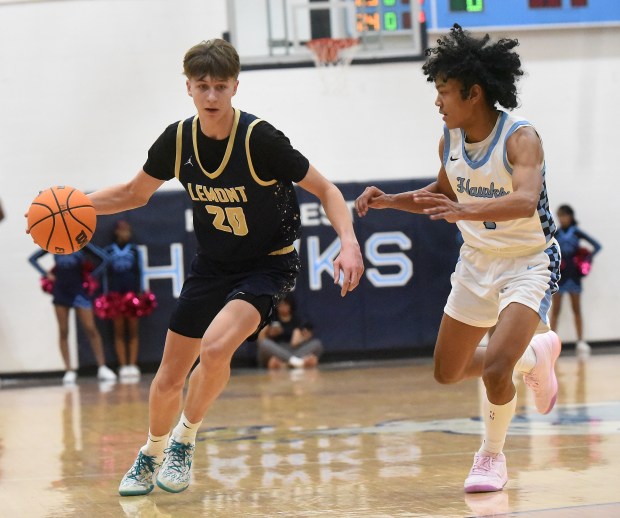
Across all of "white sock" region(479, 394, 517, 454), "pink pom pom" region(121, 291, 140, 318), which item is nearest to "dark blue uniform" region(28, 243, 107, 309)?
"pink pom pom" region(121, 291, 140, 318)

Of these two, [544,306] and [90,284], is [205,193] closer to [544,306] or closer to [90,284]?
[544,306]

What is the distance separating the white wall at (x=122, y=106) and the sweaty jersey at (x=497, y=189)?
8875 millimetres

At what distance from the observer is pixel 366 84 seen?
13.5 m

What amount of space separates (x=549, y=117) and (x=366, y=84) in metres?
2.47

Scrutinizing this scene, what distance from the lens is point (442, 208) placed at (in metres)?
4.15

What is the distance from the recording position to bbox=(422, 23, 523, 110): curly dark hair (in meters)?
4.56

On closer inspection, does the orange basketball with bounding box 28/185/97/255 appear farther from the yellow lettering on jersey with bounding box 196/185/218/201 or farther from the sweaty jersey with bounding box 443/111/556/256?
the sweaty jersey with bounding box 443/111/556/256

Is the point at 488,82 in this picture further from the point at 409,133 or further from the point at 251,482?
the point at 409,133

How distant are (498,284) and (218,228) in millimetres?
1243

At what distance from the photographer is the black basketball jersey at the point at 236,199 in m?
4.54

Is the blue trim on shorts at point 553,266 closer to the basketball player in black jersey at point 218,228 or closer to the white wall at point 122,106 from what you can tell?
the basketball player in black jersey at point 218,228

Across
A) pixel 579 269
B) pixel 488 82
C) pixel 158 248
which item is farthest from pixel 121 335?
pixel 488 82

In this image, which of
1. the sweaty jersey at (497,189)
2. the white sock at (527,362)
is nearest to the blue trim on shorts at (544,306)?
the sweaty jersey at (497,189)

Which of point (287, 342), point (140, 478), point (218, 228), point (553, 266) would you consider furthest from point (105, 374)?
point (553, 266)
